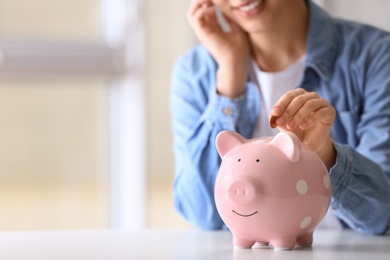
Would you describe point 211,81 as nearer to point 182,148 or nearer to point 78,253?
point 182,148

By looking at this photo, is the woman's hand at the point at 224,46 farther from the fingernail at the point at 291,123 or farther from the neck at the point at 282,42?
the fingernail at the point at 291,123

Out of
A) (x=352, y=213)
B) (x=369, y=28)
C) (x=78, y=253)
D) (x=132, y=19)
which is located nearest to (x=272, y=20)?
(x=369, y=28)

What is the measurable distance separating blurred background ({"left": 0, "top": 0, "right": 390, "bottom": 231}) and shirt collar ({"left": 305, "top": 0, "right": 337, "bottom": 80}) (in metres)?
0.43

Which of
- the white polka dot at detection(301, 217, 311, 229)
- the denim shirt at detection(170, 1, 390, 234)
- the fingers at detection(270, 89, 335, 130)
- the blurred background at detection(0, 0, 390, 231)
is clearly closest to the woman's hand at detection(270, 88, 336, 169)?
the fingers at detection(270, 89, 335, 130)

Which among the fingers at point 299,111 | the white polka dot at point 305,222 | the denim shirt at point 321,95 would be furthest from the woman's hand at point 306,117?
the denim shirt at point 321,95

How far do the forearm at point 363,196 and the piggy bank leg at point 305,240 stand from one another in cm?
17

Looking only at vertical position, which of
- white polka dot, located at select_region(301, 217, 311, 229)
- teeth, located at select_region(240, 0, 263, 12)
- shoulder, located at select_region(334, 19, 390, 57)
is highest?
teeth, located at select_region(240, 0, 263, 12)

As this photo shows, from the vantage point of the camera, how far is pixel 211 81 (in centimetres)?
144

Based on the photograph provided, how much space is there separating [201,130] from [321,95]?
0.71 feet

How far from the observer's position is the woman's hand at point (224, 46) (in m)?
1.34

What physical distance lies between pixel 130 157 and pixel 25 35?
469mm

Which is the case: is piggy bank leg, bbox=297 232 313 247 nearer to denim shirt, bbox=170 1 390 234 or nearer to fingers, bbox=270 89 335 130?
fingers, bbox=270 89 335 130

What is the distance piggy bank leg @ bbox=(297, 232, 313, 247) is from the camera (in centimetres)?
95

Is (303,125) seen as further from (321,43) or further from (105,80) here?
(105,80)
